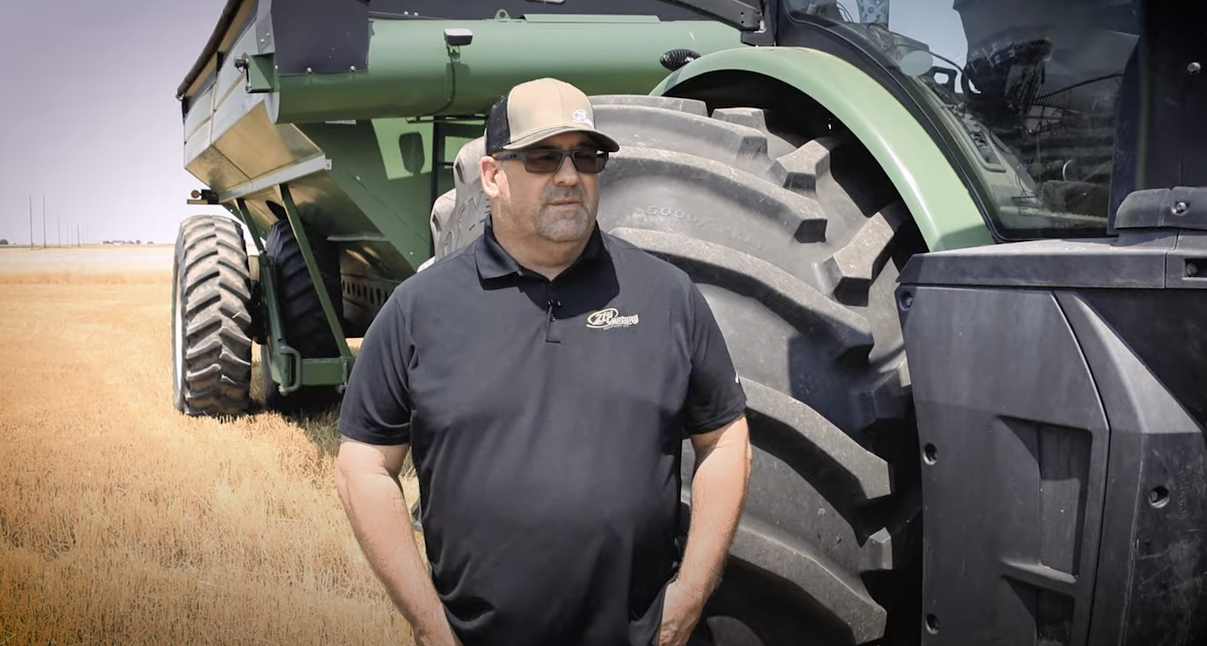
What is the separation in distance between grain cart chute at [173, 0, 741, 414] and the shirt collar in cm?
268

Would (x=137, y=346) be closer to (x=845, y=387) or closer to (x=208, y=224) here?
(x=208, y=224)

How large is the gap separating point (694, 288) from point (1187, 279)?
743 mm

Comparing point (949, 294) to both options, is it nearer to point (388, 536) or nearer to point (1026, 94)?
point (1026, 94)

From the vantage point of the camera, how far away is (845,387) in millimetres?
2064

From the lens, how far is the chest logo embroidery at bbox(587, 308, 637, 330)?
1803 mm

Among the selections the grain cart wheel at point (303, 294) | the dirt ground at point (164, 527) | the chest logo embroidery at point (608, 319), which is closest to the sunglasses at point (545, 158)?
the chest logo embroidery at point (608, 319)

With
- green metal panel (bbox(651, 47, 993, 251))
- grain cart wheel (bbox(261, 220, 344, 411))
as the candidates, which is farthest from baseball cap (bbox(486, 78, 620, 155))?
grain cart wheel (bbox(261, 220, 344, 411))

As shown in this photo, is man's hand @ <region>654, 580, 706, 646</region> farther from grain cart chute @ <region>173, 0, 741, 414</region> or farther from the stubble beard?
grain cart chute @ <region>173, 0, 741, 414</region>

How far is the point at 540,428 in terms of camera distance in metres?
1.73

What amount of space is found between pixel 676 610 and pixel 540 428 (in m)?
0.39

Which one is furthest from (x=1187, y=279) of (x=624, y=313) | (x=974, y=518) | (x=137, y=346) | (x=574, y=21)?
(x=137, y=346)

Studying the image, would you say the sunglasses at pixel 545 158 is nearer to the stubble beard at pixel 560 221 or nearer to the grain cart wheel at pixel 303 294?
the stubble beard at pixel 560 221

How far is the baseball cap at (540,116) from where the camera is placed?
178cm

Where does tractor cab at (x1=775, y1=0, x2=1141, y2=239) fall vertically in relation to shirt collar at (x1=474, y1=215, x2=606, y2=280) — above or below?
above
